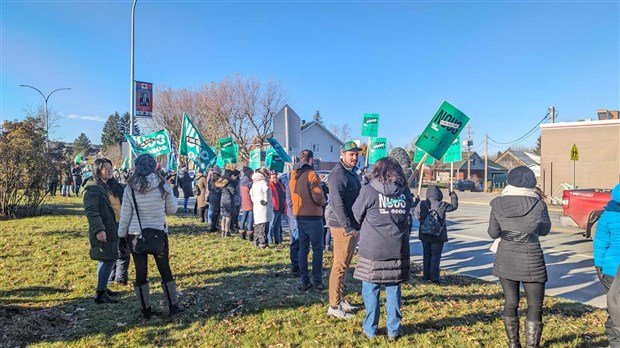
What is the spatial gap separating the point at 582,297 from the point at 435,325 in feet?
11.4

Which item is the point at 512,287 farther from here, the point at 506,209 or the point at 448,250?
the point at 448,250

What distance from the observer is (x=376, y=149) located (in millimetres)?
16297

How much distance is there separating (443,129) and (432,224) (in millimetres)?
1611

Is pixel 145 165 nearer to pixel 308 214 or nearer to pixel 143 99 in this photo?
pixel 308 214

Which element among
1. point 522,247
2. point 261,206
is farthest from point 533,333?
point 261,206

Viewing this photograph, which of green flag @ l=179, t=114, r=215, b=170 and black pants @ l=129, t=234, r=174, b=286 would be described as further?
green flag @ l=179, t=114, r=215, b=170

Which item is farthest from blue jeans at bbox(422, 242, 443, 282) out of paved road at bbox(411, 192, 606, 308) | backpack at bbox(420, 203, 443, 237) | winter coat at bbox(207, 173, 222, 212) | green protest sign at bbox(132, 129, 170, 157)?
green protest sign at bbox(132, 129, 170, 157)

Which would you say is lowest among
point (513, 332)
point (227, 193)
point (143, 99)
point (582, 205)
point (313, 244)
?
point (513, 332)

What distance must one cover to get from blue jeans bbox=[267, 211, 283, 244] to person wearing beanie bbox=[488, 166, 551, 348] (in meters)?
6.42

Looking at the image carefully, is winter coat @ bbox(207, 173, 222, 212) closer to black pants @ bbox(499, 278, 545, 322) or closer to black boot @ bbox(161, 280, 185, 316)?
black boot @ bbox(161, 280, 185, 316)

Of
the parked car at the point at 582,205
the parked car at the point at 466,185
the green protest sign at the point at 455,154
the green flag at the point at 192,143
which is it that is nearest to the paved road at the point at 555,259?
the parked car at the point at 582,205

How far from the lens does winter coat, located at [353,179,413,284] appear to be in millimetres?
4199

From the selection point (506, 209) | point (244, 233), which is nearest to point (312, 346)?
point (506, 209)

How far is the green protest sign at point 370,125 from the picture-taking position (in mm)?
14969
